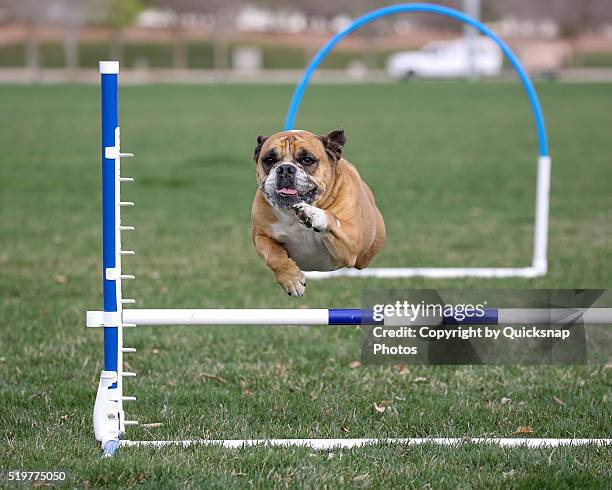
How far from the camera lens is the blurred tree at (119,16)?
279ft

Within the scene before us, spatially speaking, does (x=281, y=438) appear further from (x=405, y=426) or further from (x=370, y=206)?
(x=370, y=206)

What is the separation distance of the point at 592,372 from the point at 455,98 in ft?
118

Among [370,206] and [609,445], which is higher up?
[370,206]

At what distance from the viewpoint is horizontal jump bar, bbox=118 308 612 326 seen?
5.03 metres

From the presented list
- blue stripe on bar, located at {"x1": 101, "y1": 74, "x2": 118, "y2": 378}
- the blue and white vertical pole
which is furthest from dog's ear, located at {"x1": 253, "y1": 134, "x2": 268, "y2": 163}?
blue stripe on bar, located at {"x1": 101, "y1": 74, "x2": 118, "y2": 378}

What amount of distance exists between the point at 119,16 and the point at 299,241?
8456 centimetres

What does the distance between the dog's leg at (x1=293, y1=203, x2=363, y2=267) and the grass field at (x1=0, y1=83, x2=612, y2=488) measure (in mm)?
1111

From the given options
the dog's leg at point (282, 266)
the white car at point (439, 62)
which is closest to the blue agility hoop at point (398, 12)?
the dog's leg at point (282, 266)

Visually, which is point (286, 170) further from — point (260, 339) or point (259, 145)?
point (260, 339)

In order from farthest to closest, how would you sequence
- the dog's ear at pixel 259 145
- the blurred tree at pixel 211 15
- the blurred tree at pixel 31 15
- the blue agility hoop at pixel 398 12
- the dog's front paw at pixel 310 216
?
the blurred tree at pixel 211 15 < the blurred tree at pixel 31 15 < the blue agility hoop at pixel 398 12 < the dog's ear at pixel 259 145 < the dog's front paw at pixel 310 216

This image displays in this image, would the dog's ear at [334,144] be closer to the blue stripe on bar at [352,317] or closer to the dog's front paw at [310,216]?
the dog's front paw at [310,216]

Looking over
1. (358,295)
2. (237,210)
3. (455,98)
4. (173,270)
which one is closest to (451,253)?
(358,295)

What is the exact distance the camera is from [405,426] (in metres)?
5.73

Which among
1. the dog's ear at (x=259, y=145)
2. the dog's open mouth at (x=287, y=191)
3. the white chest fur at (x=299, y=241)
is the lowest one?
the white chest fur at (x=299, y=241)
